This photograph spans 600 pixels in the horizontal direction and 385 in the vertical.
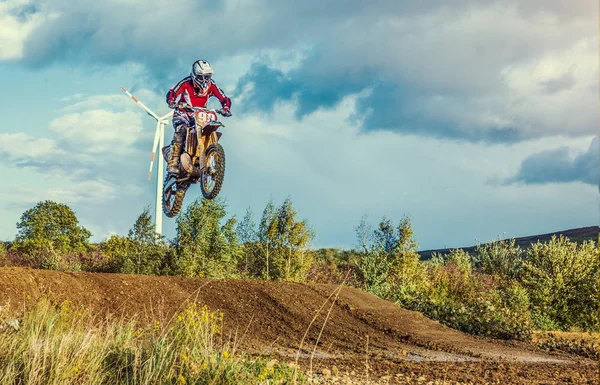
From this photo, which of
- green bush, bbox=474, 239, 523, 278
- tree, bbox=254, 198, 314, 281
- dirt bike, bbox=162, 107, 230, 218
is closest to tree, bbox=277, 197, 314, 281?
tree, bbox=254, 198, 314, 281

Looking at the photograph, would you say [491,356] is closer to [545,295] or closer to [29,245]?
[545,295]

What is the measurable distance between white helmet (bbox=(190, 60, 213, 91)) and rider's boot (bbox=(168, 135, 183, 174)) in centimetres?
138

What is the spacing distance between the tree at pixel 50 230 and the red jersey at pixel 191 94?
581 inches

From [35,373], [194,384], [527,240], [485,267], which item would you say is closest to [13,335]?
[35,373]

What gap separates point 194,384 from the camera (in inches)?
213

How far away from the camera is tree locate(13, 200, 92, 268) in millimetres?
26156

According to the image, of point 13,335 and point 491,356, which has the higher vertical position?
point 13,335

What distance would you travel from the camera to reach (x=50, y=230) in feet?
88.5

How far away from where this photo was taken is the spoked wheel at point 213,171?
13305 mm

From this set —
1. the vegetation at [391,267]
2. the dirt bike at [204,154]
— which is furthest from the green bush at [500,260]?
the dirt bike at [204,154]

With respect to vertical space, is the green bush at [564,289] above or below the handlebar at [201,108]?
below

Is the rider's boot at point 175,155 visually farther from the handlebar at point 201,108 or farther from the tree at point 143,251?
the tree at point 143,251

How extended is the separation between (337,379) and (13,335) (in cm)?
391

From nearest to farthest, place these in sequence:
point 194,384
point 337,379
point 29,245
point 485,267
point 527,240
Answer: point 194,384, point 337,379, point 29,245, point 485,267, point 527,240
